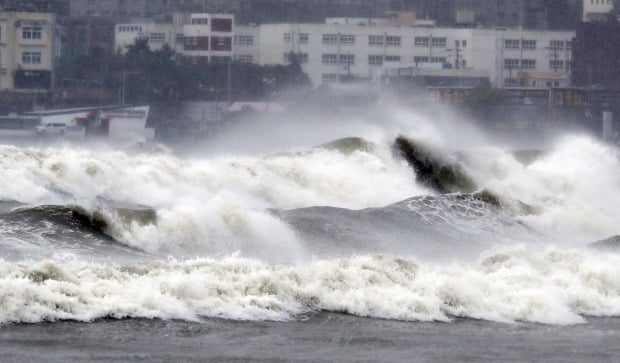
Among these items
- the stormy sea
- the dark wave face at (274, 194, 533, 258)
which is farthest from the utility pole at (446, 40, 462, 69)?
the dark wave face at (274, 194, 533, 258)

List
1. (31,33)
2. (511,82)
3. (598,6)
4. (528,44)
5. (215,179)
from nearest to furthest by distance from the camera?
(215,179)
(31,33)
(511,82)
(528,44)
(598,6)

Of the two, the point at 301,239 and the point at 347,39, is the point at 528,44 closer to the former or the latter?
the point at 347,39

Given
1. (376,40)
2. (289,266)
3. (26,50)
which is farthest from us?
(376,40)

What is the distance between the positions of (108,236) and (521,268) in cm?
734

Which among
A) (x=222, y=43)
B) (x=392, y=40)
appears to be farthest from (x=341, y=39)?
(x=222, y=43)

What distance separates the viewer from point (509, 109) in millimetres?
101250

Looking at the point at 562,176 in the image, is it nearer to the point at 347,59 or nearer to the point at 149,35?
the point at 347,59

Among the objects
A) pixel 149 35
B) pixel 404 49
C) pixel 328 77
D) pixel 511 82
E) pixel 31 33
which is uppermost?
pixel 149 35

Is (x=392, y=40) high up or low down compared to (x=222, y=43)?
up

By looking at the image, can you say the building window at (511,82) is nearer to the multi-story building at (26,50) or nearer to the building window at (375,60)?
the building window at (375,60)

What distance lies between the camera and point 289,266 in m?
23.3

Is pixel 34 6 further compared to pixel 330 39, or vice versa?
pixel 34 6

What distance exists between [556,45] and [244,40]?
23.5 metres

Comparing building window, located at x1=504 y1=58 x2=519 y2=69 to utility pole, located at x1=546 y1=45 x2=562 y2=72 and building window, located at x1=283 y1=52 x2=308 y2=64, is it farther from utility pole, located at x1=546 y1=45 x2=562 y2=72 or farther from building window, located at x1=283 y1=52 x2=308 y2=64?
building window, located at x1=283 y1=52 x2=308 y2=64
